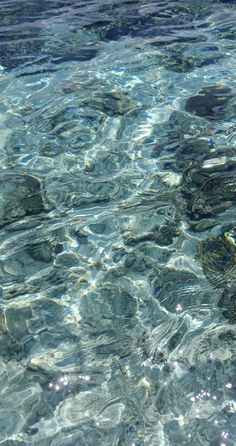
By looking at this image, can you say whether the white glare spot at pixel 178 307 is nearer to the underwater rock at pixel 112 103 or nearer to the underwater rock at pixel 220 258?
the underwater rock at pixel 220 258

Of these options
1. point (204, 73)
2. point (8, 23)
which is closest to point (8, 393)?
point (204, 73)

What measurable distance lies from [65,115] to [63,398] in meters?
3.64

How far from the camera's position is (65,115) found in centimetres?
559

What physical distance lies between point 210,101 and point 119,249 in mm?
2739

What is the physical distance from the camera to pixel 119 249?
3.71 metres

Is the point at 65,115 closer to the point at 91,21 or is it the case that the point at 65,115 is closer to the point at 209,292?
the point at 209,292

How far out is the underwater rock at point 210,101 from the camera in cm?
546

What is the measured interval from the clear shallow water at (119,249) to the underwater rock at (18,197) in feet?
0.05

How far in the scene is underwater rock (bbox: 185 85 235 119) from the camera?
17.9ft

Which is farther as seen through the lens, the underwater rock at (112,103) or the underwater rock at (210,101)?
the underwater rock at (112,103)

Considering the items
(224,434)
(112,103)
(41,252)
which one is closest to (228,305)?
(224,434)

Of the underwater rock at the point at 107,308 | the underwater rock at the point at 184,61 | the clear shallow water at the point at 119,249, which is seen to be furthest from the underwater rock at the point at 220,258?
the underwater rock at the point at 184,61

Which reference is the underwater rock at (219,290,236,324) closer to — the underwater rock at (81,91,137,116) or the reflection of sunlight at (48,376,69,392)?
the reflection of sunlight at (48,376,69,392)

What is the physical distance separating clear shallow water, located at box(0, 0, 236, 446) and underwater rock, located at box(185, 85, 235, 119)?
25mm
